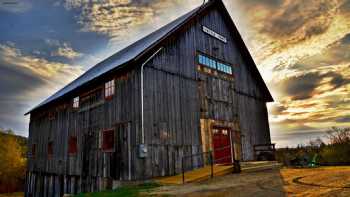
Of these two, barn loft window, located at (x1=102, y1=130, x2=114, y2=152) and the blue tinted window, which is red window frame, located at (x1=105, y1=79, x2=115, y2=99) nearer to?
barn loft window, located at (x1=102, y1=130, x2=114, y2=152)

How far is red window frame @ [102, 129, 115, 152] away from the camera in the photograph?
14227mm

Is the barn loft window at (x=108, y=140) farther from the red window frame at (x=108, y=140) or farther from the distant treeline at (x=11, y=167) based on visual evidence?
the distant treeline at (x=11, y=167)

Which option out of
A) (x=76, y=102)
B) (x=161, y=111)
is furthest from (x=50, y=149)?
(x=161, y=111)

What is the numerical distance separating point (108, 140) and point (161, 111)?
342 centimetres

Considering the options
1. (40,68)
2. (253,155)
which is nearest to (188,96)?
(253,155)

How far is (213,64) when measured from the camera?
1742 centimetres

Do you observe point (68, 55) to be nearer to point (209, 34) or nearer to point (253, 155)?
point (209, 34)

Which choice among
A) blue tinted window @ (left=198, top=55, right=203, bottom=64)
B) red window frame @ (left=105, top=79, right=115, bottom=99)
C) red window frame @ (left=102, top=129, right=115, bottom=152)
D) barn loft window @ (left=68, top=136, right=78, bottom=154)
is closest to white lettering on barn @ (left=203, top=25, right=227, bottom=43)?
blue tinted window @ (left=198, top=55, right=203, bottom=64)

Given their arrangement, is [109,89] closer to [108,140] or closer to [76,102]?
[108,140]

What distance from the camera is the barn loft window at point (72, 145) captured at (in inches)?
696

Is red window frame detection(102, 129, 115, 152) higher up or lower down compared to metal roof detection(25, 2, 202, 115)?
lower down

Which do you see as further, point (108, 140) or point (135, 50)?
point (135, 50)

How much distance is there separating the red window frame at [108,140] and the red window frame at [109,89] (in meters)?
1.92

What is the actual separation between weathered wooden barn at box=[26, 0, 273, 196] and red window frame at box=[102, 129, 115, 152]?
54 millimetres
